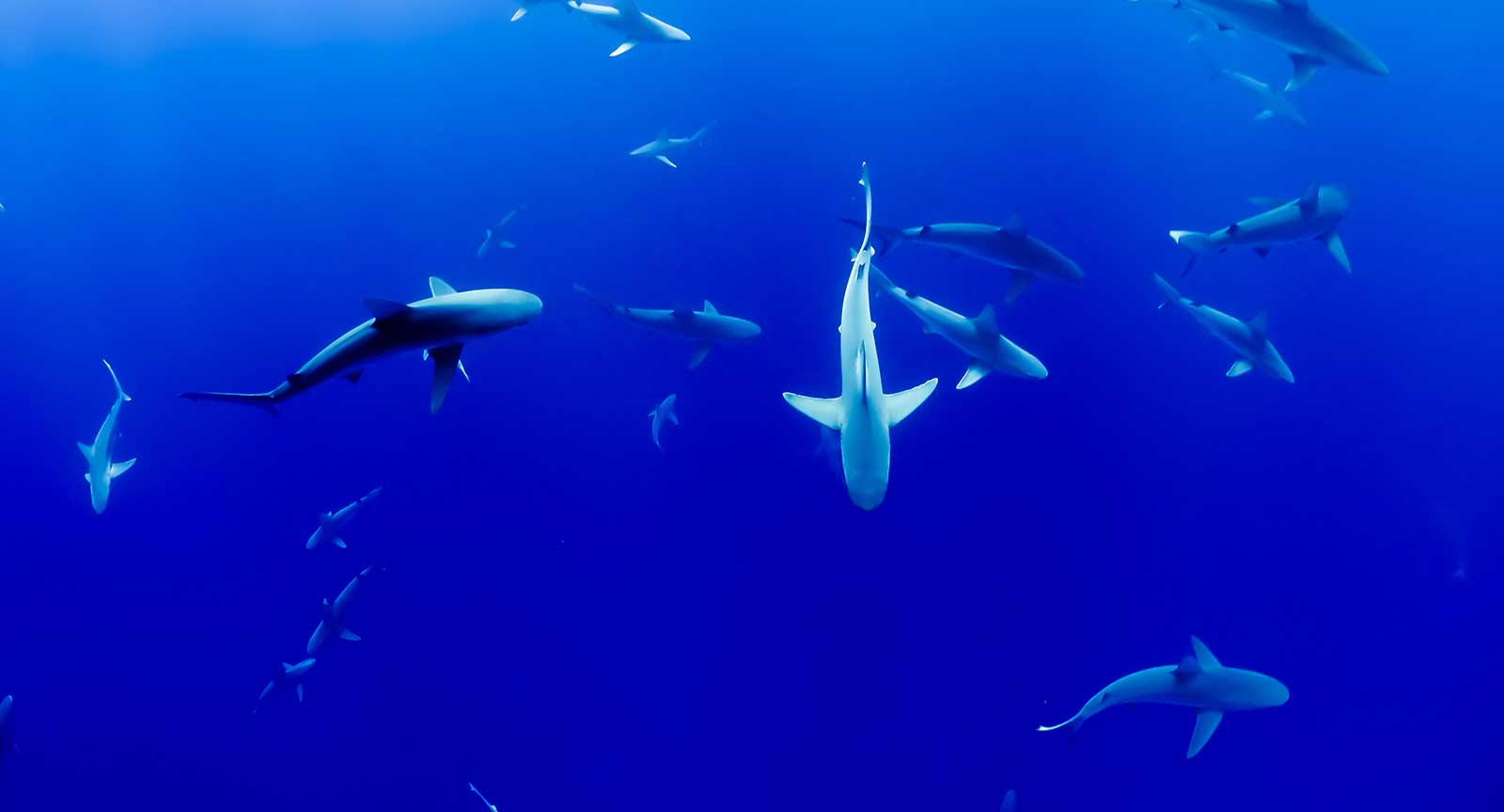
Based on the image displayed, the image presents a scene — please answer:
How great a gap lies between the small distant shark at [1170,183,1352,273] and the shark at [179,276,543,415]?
387 cm

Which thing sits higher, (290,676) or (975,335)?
(975,335)

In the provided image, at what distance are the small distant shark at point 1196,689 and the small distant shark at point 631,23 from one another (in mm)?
4893

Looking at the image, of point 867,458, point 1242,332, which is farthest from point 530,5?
point 1242,332

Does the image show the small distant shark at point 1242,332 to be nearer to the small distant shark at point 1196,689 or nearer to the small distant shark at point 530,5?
the small distant shark at point 1196,689

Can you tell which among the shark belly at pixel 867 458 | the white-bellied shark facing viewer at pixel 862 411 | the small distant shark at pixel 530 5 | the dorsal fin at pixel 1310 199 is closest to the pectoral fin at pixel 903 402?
the white-bellied shark facing viewer at pixel 862 411

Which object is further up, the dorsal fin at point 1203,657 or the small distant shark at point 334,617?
the dorsal fin at point 1203,657

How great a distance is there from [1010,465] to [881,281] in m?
3.62

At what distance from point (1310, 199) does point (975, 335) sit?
1.80 m

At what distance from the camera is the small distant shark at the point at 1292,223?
4660 mm

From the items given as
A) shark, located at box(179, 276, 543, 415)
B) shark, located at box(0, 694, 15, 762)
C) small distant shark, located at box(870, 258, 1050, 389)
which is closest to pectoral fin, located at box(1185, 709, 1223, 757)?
small distant shark, located at box(870, 258, 1050, 389)

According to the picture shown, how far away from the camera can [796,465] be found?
805 cm

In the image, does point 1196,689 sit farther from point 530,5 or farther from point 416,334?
point 530,5

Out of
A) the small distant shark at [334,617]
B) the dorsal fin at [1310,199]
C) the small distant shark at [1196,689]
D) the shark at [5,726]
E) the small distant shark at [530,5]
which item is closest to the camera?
the dorsal fin at [1310,199]

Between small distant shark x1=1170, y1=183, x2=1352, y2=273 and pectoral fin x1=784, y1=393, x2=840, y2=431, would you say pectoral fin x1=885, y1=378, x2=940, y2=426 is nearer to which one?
pectoral fin x1=784, y1=393, x2=840, y2=431
